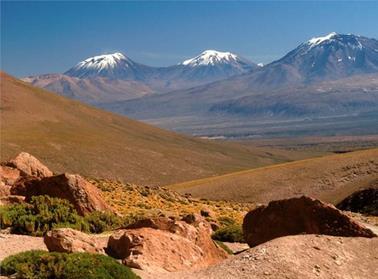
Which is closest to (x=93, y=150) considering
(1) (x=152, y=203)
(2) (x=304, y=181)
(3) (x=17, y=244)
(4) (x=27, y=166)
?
(2) (x=304, y=181)

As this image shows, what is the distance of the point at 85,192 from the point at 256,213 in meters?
8.49

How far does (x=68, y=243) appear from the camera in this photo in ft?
60.0

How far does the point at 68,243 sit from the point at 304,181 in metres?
58.8

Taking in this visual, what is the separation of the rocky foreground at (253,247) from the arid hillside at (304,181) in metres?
42.3

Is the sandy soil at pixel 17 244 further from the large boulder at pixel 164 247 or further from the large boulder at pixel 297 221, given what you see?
the large boulder at pixel 297 221

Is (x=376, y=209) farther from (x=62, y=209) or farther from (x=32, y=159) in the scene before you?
(x=62, y=209)

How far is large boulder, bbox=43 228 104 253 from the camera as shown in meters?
18.2

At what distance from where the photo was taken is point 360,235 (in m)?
21.7

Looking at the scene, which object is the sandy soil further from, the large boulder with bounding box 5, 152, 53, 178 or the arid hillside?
the arid hillside

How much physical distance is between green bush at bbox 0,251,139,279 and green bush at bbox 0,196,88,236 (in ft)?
20.4

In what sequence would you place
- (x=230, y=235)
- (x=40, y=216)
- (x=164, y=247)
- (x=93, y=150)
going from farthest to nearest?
(x=93, y=150) < (x=230, y=235) < (x=40, y=216) < (x=164, y=247)

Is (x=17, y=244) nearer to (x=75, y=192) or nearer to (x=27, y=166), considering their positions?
(x=75, y=192)

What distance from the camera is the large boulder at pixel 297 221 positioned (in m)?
22.0

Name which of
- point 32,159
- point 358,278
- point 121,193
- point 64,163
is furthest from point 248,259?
point 64,163
